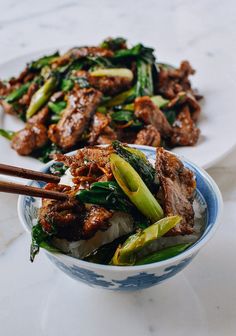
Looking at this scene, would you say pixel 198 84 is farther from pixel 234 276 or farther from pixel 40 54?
pixel 234 276

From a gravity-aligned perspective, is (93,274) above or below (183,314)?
above

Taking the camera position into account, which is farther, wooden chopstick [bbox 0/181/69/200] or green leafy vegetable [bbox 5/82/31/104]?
green leafy vegetable [bbox 5/82/31/104]

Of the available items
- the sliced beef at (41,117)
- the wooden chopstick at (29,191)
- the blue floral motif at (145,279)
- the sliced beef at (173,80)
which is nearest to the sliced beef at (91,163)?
the wooden chopstick at (29,191)

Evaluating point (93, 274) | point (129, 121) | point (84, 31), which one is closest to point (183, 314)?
point (93, 274)

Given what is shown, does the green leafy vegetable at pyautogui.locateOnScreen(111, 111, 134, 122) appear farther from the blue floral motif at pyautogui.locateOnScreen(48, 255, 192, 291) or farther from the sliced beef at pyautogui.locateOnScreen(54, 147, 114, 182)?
the blue floral motif at pyautogui.locateOnScreen(48, 255, 192, 291)

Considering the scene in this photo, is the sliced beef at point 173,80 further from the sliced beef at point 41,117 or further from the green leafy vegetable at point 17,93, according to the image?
the green leafy vegetable at point 17,93

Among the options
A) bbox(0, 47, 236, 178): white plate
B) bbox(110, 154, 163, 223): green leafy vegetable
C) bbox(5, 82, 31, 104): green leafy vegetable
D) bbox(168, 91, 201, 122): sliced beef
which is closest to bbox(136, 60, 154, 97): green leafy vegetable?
bbox(168, 91, 201, 122): sliced beef

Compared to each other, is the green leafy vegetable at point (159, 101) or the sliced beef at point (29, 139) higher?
the green leafy vegetable at point (159, 101)
